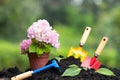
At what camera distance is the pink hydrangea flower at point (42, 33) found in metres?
2.58

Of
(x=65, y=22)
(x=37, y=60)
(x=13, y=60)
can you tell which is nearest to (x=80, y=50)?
(x=37, y=60)

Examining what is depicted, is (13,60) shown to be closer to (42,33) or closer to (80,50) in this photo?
(80,50)

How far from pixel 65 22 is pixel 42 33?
9.96 m

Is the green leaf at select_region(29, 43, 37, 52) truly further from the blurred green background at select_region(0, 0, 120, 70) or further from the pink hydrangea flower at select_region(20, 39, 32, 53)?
the blurred green background at select_region(0, 0, 120, 70)

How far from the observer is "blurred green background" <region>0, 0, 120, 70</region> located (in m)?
8.23

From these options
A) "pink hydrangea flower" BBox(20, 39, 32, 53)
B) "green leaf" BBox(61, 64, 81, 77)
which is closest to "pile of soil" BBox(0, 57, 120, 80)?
"green leaf" BBox(61, 64, 81, 77)

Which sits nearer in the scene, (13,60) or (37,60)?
(37,60)

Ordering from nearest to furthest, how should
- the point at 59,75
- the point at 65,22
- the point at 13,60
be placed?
the point at 59,75
the point at 13,60
the point at 65,22

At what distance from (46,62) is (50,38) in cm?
16

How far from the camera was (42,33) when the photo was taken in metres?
2.59

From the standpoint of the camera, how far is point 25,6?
10602 millimetres

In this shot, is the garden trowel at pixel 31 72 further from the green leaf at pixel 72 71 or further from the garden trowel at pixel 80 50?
the garden trowel at pixel 80 50

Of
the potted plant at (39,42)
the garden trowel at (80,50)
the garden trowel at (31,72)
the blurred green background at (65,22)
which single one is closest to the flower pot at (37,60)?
the potted plant at (39,42)

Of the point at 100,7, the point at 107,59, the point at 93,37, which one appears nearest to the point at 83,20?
the point at 100,7
